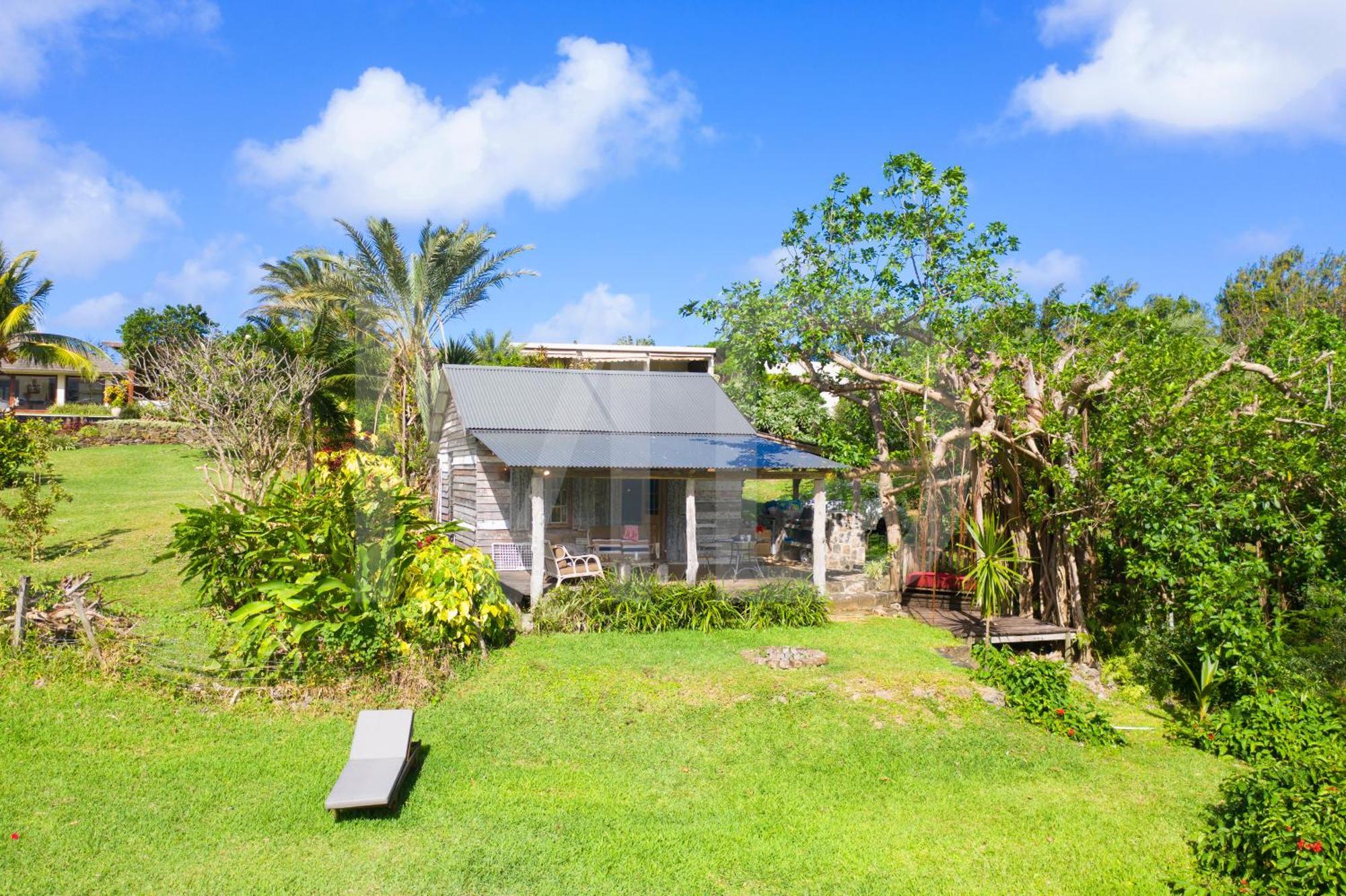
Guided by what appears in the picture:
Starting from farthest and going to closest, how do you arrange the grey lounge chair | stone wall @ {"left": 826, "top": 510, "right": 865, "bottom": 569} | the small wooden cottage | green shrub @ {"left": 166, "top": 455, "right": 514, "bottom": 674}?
stone wall @ {"left": 826, "top": 510, "right": 865, "bottom": 569} → the small wooden cottage → green shrub @ {"left": 166, "top": 455, "right": 514, "bottom": 674} → the grey lounge chair

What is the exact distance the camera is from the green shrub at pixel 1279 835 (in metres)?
6.04

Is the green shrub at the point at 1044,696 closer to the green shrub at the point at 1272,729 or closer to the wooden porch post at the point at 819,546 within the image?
the green shrub at the point at 1272,729

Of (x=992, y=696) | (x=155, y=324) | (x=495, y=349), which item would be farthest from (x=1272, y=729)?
(x=155, y=324)

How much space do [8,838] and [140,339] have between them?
4651cm

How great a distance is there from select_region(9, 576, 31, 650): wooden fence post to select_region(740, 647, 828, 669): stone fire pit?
28.7ft

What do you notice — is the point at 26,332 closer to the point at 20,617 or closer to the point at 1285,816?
the point at 20,617

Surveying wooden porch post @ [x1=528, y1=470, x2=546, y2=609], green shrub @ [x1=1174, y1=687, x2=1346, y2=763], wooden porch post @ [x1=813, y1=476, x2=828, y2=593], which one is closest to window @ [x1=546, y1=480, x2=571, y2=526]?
wooden porch post @ [x1=528, y1=470, x2=546, y2=609]

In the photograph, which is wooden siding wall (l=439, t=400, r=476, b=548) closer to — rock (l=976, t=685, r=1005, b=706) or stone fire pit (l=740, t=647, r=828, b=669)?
stone fire pit (l=740, t=647, r=828, b=669)

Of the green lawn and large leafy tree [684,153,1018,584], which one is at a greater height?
large leafy tree [684,153,1018,584]

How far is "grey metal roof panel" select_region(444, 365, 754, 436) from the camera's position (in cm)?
1784

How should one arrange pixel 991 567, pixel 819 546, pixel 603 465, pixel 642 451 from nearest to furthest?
pixel 991 567
pixel 603 465
pixel 642 451
pixel 819 546

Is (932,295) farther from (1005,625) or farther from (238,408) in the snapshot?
(238,408)

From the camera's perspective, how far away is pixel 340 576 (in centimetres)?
1054

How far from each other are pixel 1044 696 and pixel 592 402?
11240mm
